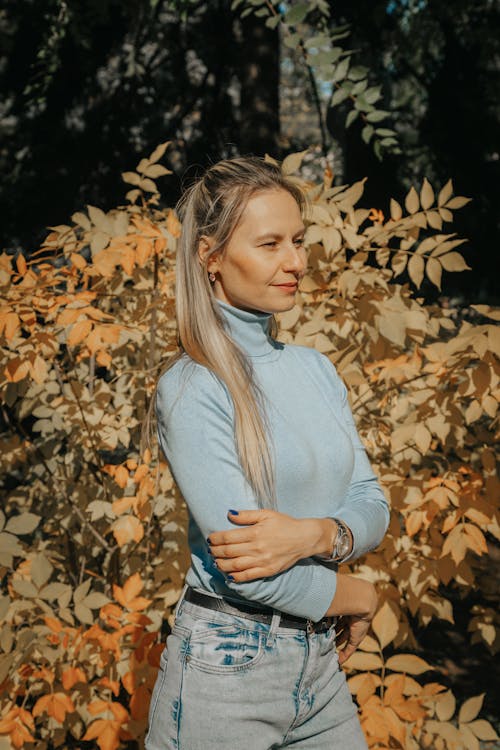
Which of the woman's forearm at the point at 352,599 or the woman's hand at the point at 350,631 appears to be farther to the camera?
the woman's hand at the point at 350,631

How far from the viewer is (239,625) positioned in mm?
1304

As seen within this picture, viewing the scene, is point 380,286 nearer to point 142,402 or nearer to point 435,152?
point 142,402

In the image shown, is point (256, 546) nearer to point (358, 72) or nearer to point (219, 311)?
point (219, 311)

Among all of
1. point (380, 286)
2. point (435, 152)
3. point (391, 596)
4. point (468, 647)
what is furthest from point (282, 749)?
point (435, 152)

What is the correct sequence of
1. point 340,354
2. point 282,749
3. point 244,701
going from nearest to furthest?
point 244,701, point 282,749, point 340,354

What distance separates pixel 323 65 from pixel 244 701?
232 centimetres

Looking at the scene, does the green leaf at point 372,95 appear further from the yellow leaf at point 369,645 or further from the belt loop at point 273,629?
the belt loop at point 273,629

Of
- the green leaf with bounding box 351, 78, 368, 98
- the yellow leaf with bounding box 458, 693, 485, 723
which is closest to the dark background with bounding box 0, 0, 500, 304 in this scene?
the green leaf with bounding box 351, 78, 368, 98

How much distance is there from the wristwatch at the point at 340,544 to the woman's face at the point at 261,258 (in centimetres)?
45

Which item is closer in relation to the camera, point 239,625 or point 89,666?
point 239,625

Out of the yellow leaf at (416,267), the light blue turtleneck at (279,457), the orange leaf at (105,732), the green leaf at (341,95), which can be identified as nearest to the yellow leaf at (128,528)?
the orange leaf at (105,732)

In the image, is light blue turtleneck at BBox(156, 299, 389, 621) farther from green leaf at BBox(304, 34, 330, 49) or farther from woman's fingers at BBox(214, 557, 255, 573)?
green leaf at BBox(304, 34, 330, 49)

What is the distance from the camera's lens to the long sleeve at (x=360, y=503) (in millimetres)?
1388

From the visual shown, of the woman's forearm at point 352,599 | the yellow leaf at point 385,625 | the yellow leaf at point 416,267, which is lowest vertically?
the yellow leaf at point 385,625
